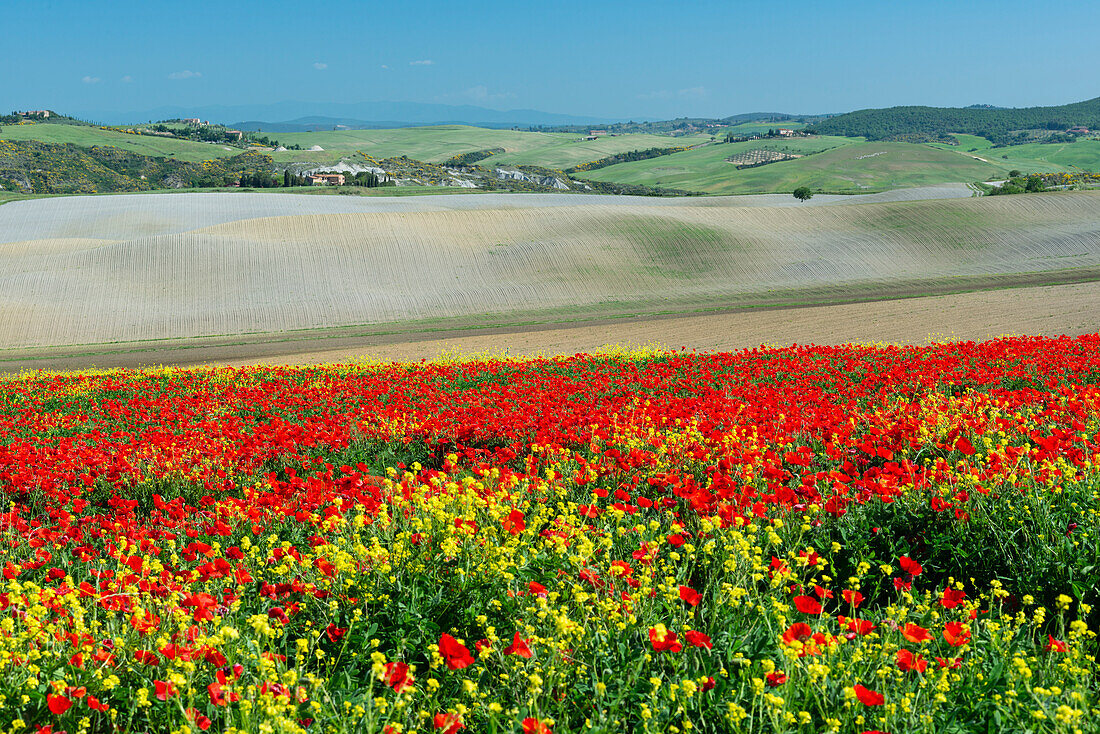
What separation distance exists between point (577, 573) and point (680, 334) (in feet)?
88.1

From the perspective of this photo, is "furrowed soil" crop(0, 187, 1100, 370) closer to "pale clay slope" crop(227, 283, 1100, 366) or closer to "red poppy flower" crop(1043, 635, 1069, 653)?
"pale clay slope" crop(227, 283, 1100, 366)

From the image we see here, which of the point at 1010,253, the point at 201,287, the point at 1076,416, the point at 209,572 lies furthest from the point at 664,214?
the point at 209,572

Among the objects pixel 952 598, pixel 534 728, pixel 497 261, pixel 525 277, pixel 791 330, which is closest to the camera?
pixel 534 728

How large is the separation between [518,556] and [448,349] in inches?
958

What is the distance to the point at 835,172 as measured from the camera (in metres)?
141

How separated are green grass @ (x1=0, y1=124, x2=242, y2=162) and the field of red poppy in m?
168

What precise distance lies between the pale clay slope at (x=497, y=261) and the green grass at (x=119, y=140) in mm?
120339

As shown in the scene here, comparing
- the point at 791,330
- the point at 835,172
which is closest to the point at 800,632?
the point at 791,330

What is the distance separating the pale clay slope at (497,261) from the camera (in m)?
39.7

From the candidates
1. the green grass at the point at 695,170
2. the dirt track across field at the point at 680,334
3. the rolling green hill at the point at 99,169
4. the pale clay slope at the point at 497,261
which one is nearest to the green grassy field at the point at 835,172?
the green grass at the point at 695,170

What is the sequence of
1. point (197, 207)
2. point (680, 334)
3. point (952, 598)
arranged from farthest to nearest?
point (197, 207) → point (680, 334) → point (952, 598)

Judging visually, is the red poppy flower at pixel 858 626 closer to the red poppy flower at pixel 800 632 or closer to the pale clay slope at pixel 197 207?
the red poppy flower at pixel 800 632

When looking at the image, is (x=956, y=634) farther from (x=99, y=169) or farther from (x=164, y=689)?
(x=99, y=169)

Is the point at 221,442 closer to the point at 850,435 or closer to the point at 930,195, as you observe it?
the point at 850,435
